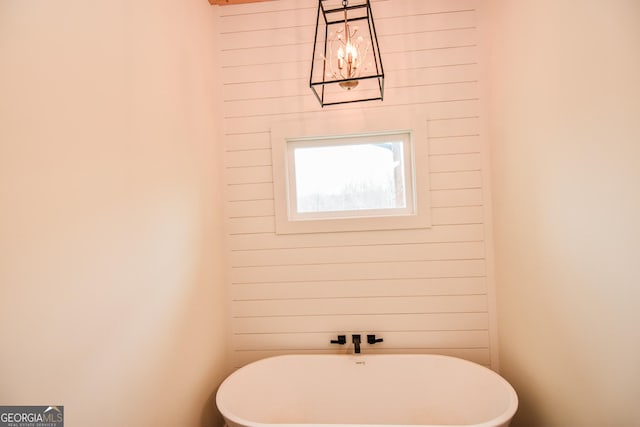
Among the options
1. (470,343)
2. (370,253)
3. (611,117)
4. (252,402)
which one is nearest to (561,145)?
(611,117)

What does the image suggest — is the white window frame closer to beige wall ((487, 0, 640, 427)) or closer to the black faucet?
beige wall ((487, 0, 640, 427))

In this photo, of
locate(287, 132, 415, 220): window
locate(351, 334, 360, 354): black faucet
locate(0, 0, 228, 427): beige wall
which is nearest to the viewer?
locate(0, 0, 228, 427): beige wall

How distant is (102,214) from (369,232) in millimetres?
1444

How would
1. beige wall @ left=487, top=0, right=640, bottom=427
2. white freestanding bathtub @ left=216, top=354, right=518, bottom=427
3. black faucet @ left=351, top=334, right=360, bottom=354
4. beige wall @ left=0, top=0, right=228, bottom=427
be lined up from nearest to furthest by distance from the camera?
beige wall @ left=0, top=0, right=228, bottom=427 < beige wall @ left=487, top=0, right=640, bottom=427 < white freestanding bathtub @ left=216, top=354, right=518, bottom=427 < black faucet @ left=351, top=334, right=360, bottom=354

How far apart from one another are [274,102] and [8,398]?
1837mm

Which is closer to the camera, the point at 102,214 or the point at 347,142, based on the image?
the point at 102,214

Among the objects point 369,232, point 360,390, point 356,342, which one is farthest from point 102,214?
point 360,390

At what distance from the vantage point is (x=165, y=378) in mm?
1324

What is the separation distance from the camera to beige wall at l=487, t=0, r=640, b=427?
0.94m

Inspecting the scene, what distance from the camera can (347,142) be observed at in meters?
2.06

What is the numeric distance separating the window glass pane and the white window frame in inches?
2.2

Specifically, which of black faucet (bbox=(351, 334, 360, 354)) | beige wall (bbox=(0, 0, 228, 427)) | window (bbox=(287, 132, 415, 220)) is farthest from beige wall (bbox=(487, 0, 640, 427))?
beige wall (bbox=(0, 0, 228, 427))

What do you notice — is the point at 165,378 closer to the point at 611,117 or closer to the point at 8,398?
the point at 8,398

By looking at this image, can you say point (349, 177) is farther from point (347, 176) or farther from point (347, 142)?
point (347, 142)
